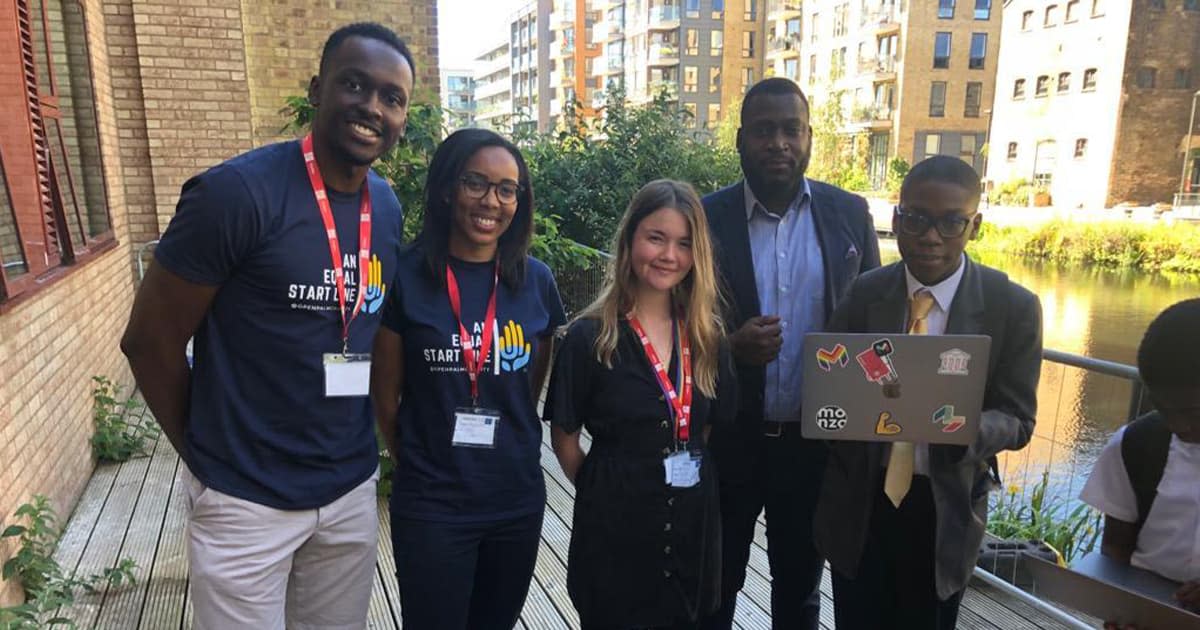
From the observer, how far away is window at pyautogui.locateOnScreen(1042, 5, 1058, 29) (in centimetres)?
3794

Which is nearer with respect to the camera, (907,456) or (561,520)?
(907,456)

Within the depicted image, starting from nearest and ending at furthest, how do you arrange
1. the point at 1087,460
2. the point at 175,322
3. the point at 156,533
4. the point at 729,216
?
1. the point at 175,322
2. the point at 729,216
3. the point at 156,533
4. the point at 1087,460

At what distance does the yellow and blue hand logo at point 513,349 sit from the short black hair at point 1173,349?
1.42 metres

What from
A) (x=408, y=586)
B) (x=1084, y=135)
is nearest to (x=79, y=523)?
(x=408, y=586)

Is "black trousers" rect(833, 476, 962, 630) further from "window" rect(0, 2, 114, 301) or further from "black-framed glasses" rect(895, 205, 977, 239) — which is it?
"window" rect(0, 2, 114, 301)

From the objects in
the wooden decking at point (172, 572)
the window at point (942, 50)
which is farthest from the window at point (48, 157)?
the window at point (942, 50)

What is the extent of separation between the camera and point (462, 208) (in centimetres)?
190

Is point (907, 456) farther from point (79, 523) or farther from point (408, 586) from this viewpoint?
point (79, 523)

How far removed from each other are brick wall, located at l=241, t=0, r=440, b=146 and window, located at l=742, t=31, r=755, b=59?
55.0 meters

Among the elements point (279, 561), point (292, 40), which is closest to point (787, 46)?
point (292, 40)

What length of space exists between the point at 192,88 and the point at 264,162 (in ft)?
19.1

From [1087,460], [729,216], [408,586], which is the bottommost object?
[1087,460]

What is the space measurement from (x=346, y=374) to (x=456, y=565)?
58 centimetres

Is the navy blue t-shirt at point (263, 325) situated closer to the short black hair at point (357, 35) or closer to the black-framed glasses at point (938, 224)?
the short black hair at point (357, 35)
